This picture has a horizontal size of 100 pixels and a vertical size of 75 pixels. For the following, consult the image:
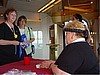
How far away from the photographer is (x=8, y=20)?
2.22 metres

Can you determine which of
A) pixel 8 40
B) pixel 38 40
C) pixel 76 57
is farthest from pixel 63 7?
pixel 76 57

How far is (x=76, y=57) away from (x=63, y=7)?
3.16 meters

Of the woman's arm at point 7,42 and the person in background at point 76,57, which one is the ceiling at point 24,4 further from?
the person in background at point 76,57

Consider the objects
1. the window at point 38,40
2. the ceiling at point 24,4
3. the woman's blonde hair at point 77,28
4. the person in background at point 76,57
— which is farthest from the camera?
the window at point 38,40

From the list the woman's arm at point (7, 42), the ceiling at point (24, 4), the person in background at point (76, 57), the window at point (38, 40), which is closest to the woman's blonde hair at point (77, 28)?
the person in background at point (76, 57)

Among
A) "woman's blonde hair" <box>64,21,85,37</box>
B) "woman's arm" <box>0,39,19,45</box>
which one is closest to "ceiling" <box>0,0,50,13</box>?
"woman's arm" <box>0,39,19,45</box>

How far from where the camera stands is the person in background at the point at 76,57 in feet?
3.71

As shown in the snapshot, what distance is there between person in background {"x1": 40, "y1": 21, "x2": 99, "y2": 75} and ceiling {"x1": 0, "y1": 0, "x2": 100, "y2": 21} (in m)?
1.83

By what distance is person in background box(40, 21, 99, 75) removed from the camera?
1131mm

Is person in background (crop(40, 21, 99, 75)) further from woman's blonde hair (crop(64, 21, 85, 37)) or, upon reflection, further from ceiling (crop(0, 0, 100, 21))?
ceiling (crop(0, 0, 100, 21))

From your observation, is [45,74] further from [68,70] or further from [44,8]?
[44,8]

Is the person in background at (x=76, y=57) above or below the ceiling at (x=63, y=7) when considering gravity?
below

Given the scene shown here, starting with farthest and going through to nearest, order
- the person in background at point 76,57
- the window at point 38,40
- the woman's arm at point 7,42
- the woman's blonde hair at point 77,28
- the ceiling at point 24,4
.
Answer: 1. the window at point 38,40
2. the ceiling at point 24,4
3. the woman's arm at point 7,42
4. the woman's blonde hair at point 77,28
5. the person in background at point 76,57

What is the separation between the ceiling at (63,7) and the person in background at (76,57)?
1.83 metres
